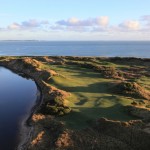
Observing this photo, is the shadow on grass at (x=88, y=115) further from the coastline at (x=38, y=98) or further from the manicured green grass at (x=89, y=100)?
the coastline at (x=38, y=98)

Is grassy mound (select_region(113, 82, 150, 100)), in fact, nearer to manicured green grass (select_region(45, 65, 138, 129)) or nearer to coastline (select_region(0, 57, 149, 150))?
manicured green grass (select_region(45, 65, 138, 129))

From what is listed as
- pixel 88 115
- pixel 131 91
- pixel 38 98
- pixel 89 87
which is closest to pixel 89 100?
pixel 88 115

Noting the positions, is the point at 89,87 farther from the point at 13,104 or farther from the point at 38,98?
the point at 13,104

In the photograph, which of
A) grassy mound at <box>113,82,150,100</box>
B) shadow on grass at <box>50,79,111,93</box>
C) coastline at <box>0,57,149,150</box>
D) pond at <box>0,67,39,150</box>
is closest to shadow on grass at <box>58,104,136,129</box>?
coastline at <box>0,57,149,150</box>

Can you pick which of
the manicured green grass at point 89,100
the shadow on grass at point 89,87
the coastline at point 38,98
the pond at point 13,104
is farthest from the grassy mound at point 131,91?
the pond at point 13,104

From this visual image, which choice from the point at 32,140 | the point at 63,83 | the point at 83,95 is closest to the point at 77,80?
the point at 63,83
